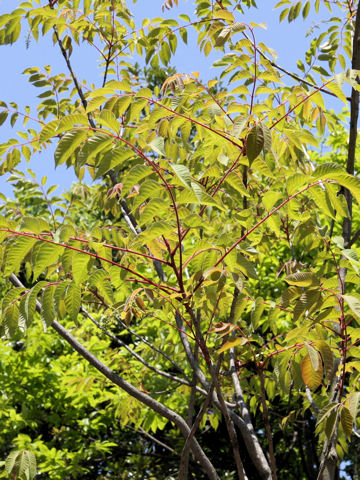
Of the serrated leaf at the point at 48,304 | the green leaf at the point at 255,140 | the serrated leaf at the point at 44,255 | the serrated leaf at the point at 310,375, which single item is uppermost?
the green leaf at the point at 255,140

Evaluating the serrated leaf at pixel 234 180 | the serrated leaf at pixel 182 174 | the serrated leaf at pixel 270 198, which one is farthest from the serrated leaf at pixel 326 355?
the serrated leaf at pixel 182 174

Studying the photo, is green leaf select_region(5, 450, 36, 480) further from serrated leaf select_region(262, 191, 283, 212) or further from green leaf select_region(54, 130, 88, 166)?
serrated leaf select_region(262, 191, 283, 212)

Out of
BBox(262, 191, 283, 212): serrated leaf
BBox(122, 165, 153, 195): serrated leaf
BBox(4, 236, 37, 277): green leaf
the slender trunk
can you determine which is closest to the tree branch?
the slender trunk

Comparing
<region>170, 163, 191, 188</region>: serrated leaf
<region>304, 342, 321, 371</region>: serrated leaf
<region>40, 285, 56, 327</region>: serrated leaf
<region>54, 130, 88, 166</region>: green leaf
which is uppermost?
<region>54, 130, 88, 166</region>: green leaf

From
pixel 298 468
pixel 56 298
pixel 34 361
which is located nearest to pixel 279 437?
pixel 298 468

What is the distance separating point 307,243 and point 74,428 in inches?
241

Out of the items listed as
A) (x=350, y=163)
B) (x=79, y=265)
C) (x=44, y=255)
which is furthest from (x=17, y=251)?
(x=350, y=163)

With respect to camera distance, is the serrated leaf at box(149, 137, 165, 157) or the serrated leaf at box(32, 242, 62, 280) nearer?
the serrated leaf at box(149, 137, 165, 157)

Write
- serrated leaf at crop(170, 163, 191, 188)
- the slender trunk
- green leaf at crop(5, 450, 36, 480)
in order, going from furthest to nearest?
green leaf at crop(5, 450, 36, 480) < the slender trunk < serrated leaf at crop(170, 163, 191, 188)

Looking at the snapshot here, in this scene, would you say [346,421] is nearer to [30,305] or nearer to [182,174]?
[182,174]

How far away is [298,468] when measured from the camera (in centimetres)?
887

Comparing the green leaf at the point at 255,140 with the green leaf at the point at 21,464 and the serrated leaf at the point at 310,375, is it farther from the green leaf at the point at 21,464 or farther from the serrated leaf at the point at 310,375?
the green leaf at the point at 21,464

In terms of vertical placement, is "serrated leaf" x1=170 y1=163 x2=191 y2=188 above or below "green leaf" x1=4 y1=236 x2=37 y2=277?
above

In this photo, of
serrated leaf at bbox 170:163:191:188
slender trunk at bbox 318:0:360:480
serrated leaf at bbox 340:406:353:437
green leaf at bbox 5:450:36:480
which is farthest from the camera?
green leaf at bbox 5:450:36:480
